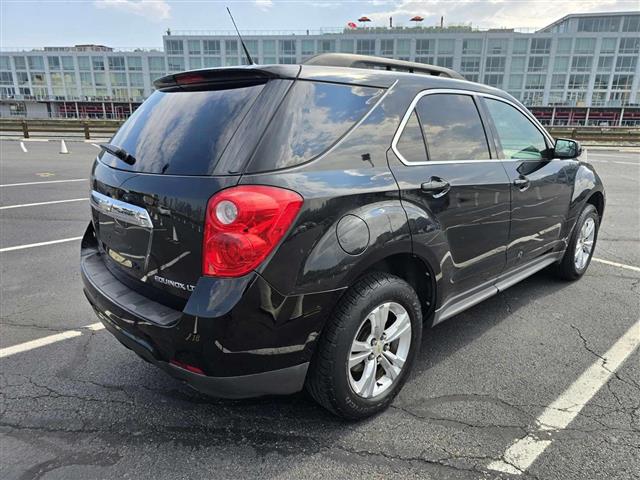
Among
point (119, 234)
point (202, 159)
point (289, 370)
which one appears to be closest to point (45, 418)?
point (119, 234)

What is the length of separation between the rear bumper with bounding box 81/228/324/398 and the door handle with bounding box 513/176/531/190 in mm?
2046

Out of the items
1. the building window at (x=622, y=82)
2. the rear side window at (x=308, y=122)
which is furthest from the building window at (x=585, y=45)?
the rear side window at (x=308, y=122)

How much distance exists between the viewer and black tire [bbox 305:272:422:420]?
2.24 metres

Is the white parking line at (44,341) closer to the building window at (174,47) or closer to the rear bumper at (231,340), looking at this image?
the rear bumper at (231,340)

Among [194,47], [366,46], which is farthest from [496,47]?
[194,47]

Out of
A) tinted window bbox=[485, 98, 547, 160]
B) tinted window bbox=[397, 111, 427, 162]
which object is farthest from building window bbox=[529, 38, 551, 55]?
tinted window bbox=[397, 111, 427, 162]

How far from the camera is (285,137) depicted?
2.13 m

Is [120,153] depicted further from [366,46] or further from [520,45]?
[520,45]

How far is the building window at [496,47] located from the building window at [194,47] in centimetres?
4683

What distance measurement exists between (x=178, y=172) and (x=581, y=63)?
84.9 m

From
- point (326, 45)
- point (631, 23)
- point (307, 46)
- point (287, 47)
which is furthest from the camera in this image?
point (287, 47)

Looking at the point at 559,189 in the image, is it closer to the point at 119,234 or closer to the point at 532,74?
the point at 119,234

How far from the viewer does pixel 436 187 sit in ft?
8.79

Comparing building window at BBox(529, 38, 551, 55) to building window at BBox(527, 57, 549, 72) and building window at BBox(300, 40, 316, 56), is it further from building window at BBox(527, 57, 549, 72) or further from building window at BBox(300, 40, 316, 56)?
building window at BBox(300, 40, 316, 56)
